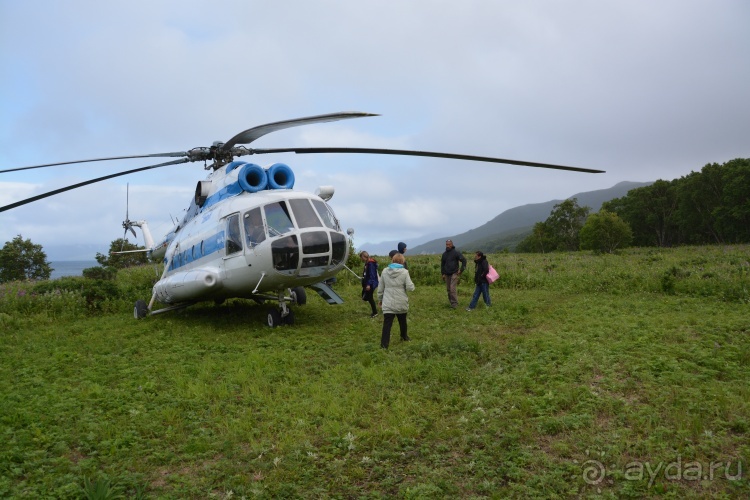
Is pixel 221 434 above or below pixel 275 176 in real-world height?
below

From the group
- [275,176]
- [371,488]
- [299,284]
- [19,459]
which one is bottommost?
[371,488]

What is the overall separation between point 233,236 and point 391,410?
6.58 m

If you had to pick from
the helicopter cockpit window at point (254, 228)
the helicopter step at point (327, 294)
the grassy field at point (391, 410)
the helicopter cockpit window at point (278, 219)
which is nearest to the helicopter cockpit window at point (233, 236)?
the helicopter cockpit window at point (254, 228)

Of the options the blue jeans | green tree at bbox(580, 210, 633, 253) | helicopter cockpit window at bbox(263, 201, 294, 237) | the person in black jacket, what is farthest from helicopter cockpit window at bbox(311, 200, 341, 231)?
green tree at bbox(580, 210, 633, 253)

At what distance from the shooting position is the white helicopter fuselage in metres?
10.9

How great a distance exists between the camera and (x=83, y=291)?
1652 centimetres

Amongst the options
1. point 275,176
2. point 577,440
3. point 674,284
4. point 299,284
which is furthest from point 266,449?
point 674,284

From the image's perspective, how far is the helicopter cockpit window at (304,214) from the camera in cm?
1115

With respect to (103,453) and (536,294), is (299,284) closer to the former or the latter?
(103,453)

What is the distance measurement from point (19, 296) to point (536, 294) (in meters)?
17.2

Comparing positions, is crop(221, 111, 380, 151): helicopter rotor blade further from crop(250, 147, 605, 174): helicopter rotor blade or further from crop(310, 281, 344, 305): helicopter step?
crop(310, 281, 344, 305): helicopter step

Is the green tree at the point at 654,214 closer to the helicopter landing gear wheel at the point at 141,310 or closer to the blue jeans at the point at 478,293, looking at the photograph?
the blue jeans at the point at 478,293

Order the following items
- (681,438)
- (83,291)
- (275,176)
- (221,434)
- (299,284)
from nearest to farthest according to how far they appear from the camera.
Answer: (681,438) → (221,434) → (299,284) → (275,176) → (83,291)

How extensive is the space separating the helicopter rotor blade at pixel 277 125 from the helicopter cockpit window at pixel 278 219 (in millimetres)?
1673
